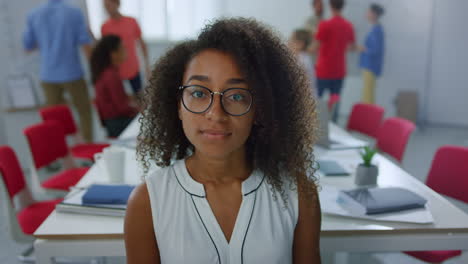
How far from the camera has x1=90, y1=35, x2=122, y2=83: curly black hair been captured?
11.0 feet

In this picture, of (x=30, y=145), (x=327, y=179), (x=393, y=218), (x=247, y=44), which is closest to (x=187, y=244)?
(x=247, y=44)

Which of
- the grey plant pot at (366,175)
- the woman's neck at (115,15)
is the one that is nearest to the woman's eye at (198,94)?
the grey plant pot at (366,175)

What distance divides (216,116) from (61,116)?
247 cm

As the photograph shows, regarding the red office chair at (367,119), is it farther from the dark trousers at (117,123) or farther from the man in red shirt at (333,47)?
the dark trousers at (117,123)

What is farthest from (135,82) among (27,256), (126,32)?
(27,256)

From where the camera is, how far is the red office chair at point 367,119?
110 inches

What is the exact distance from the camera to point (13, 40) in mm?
4102

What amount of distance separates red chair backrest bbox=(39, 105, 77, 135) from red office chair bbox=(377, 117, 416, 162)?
2.22 meters

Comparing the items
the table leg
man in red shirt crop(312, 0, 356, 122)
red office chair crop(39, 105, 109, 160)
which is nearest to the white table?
the table leg

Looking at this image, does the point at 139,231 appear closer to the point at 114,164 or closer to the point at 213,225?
the point at 213,225

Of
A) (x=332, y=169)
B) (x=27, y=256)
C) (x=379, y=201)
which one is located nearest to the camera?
(x=379, y=201)

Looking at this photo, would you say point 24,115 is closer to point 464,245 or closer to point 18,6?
point 18,6

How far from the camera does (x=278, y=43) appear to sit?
1.11 metres

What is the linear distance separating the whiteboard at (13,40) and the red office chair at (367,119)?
3.17 m
